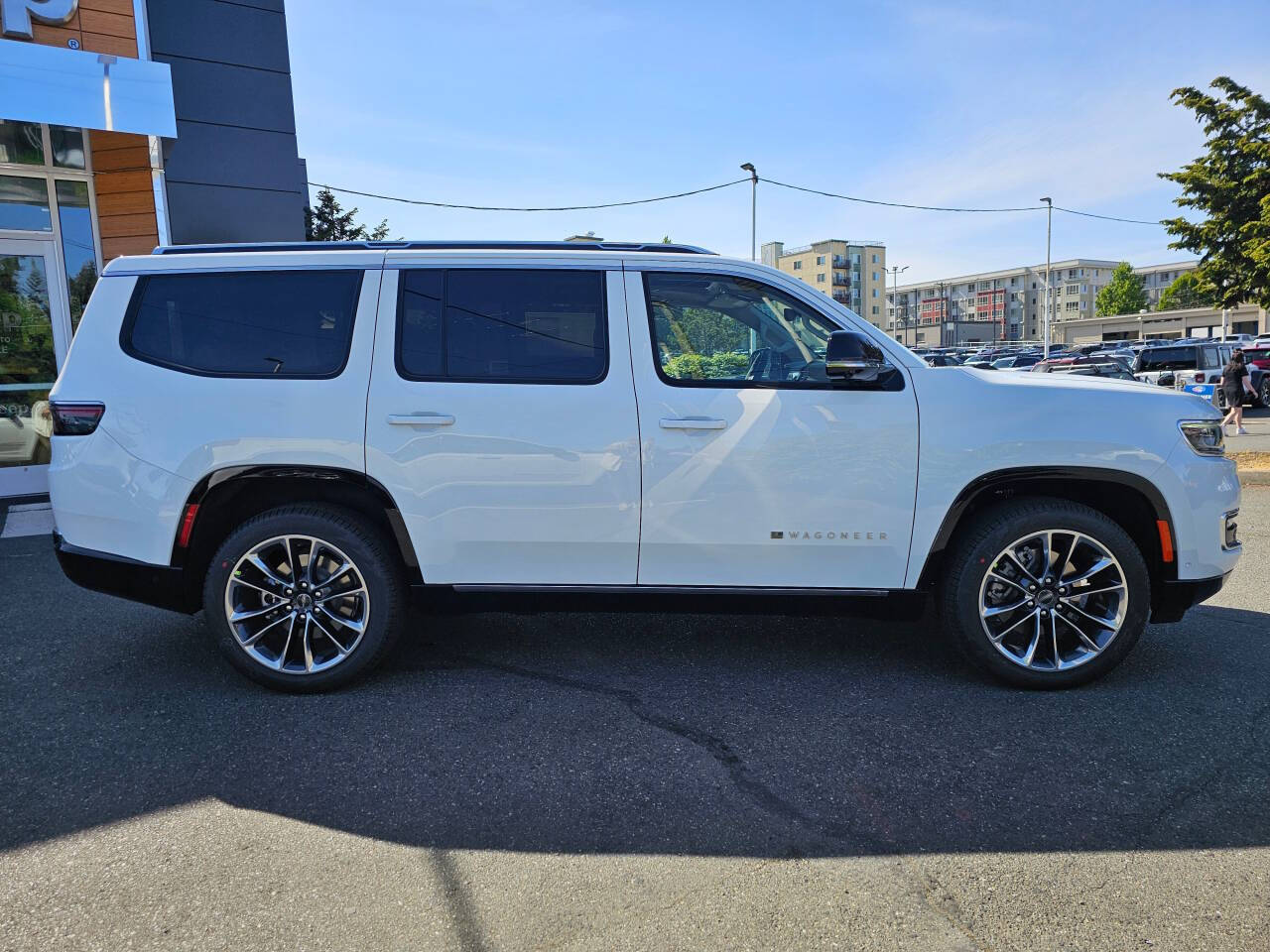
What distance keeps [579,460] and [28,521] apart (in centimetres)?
738

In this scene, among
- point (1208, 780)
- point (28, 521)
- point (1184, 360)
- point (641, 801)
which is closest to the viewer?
point (641, 801)

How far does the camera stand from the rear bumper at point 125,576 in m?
4.00

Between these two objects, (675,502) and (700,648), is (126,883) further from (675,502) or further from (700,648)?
(700,648)

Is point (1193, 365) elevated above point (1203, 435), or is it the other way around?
point (1193, 365)

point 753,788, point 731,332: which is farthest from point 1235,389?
point 753,788

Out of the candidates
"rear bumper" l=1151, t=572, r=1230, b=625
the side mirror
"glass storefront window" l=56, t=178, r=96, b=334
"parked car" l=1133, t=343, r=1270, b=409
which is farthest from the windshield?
"glass storefront window" l=56, t=178, r=96, b=334

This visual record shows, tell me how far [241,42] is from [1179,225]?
15918 millimetres

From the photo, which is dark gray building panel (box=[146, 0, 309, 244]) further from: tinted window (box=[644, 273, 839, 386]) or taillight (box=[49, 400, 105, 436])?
tinted window (box=[644, 273, 839, 386])

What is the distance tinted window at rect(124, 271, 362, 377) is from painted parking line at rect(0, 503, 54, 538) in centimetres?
487

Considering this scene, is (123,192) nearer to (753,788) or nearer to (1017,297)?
(753,788)

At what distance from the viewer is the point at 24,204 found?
9750mm

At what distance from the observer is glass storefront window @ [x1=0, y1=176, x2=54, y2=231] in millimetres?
9641

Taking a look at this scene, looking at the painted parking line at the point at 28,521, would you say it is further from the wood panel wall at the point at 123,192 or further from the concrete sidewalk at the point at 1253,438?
the concrete sidewalk at the point at 1253,438

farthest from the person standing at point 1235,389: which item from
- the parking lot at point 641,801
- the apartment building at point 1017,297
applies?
the apartment building at point 1017,297
